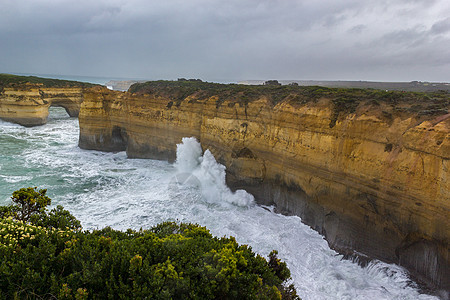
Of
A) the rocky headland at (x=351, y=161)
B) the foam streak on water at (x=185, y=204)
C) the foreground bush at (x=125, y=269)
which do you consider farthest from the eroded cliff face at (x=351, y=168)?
the foreground bush at (x=125, y=269)

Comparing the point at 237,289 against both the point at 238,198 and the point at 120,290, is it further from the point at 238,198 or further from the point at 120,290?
the point at 238,198

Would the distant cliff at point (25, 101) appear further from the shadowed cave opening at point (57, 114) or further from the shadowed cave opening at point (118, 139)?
the shadowed cave opening at point (118, 139)

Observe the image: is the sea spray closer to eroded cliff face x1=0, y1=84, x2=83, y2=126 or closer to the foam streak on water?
the foam streak on water

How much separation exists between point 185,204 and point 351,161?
30.0 ft

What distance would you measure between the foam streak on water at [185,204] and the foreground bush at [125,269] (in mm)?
4538

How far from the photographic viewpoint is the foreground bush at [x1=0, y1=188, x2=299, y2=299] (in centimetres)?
548

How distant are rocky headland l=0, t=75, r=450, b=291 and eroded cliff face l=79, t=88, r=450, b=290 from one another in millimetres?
39

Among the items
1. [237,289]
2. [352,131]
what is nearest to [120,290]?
[237,289]

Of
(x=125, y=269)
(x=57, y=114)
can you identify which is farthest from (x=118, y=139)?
(x=57, y=114)

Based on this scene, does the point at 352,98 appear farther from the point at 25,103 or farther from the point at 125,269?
the point at 25,103

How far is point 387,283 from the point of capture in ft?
Result: 33.3

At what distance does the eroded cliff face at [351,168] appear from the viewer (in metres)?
10.1

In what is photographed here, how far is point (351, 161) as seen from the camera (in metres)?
12.3

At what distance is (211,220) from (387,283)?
7926mm
